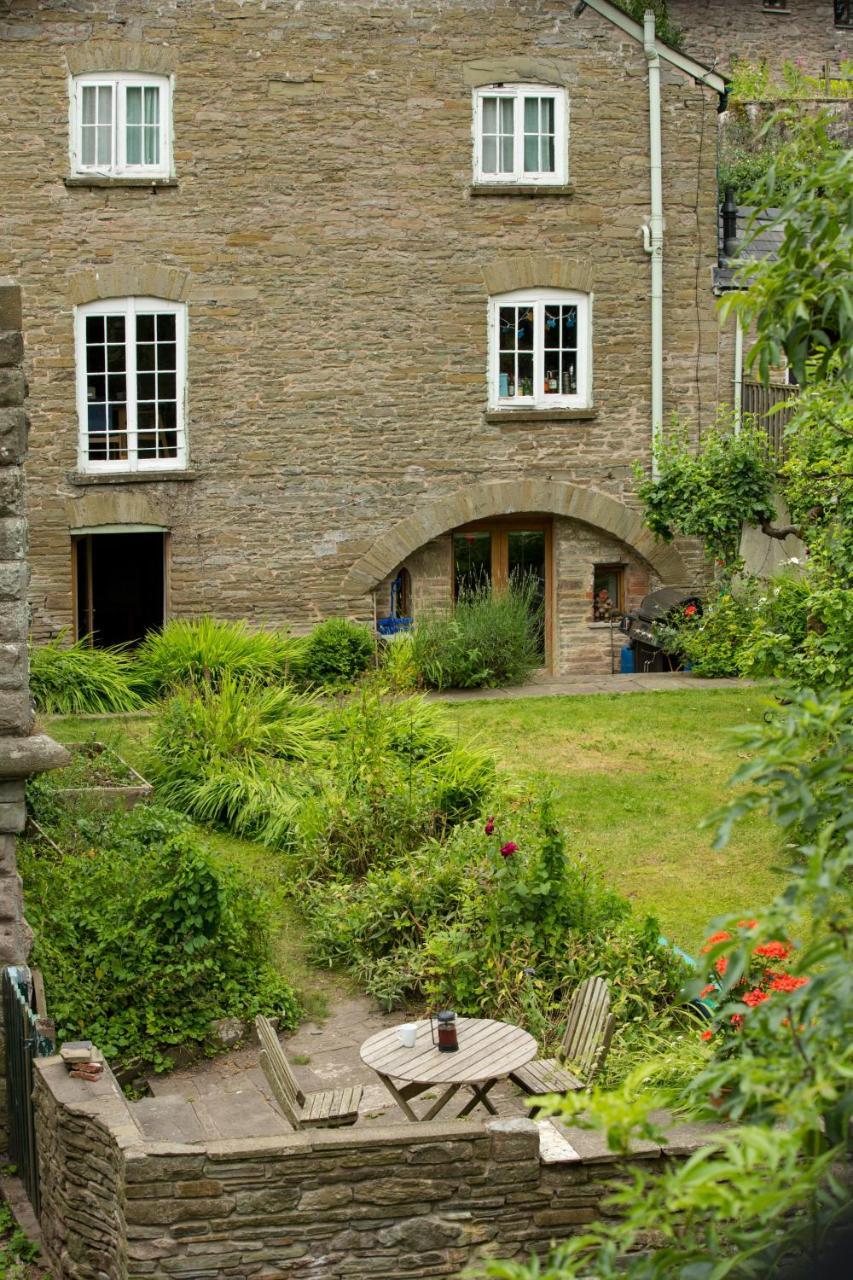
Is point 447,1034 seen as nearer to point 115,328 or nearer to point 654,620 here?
point 654,620

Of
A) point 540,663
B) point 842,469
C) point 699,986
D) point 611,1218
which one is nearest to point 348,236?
point 540,663

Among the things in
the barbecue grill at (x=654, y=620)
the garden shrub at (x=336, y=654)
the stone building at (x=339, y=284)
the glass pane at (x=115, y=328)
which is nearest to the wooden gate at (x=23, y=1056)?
the garden shrub at (x=336, y=654)

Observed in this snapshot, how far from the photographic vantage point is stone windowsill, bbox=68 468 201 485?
18.4 meters

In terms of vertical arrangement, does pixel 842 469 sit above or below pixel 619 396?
below

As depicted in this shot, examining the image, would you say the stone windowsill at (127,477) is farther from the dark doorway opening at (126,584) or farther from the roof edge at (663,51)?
the roof edge at (663,51)

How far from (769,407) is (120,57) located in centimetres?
796

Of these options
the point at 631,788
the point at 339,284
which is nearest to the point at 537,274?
the point at 339,284

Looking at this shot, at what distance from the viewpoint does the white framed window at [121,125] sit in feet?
59.7

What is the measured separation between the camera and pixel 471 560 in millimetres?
19844

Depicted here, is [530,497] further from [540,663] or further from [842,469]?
[842,469]

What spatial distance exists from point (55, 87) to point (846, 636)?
38.0ft

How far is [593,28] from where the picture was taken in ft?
62.7

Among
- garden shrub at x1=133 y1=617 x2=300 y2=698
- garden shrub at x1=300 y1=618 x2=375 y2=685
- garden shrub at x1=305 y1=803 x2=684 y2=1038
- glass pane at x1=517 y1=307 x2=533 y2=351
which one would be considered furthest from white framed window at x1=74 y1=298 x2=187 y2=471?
garden shrub at x1=305 y1=803 x2=684 y2=1038

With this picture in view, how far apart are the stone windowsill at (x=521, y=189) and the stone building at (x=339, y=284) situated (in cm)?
2
